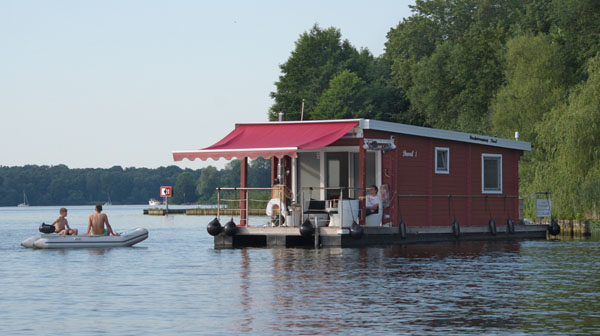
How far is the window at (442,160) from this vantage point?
108ft

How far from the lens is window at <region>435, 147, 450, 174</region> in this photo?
33.1 metres

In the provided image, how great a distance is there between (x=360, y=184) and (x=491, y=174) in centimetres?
850

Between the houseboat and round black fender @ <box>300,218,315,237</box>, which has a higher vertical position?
the houseboat

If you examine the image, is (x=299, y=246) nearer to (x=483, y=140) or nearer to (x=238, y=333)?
(x=483, y=140)

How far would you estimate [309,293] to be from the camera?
18109 mm

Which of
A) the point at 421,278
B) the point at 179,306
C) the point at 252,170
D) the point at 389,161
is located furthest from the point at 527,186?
the point at 252,170

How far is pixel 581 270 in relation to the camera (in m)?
23.2

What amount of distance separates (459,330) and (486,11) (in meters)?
74.1

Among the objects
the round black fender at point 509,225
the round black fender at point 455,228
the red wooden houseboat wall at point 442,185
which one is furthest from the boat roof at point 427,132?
the round black fender at point 455,228

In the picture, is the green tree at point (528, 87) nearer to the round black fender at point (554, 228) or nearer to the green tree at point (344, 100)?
the green tree at point (344, 100)

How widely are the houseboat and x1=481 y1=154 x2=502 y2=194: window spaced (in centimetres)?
11

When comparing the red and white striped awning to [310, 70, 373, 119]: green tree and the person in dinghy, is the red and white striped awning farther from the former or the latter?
[310, 70, 373, 119]: green tree

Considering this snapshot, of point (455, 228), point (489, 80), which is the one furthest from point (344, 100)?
point (455, 228)

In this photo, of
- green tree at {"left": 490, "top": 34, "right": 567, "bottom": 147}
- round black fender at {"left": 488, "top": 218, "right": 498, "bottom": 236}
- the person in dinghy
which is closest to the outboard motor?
the person in dinghy
